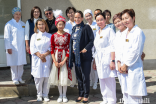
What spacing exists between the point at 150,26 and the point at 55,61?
4.40 m

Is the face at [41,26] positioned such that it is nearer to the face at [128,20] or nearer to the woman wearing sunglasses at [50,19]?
the woman wearing sunglasses at [50,19]

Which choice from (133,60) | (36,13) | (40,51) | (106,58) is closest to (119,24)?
(106,58)

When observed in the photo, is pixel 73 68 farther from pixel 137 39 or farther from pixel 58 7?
pixel 58 7

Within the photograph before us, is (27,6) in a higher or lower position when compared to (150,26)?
higher

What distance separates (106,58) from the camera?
3389 millimetres

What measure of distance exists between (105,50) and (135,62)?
79 centimetres

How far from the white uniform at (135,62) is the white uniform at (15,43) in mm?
2682

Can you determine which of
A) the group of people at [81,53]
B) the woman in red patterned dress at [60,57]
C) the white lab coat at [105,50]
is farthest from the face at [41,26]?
the white lab coat at [105,50]

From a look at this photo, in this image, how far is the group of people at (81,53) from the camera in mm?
2742

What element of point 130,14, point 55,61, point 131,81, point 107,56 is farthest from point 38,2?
point 131,81

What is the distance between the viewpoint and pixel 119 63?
2.94m

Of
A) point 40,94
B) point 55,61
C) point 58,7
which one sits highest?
point 58,7

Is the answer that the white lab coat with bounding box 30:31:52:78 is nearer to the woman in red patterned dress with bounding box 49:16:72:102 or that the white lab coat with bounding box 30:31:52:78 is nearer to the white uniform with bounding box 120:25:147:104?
the woman in red patterned dress with bounding box 49:16:72:102

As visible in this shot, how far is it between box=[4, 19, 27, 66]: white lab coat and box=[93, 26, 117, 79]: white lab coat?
2.01 metres
